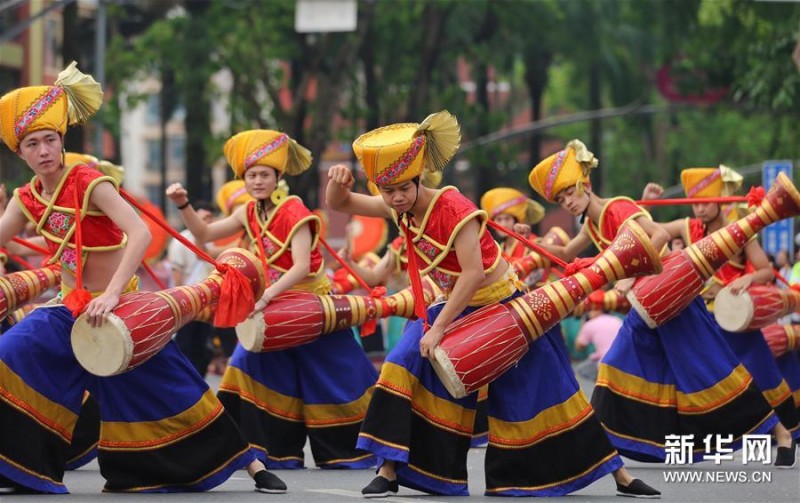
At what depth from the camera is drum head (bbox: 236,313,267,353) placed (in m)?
10.4

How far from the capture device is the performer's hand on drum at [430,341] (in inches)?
342

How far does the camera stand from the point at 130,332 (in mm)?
8461

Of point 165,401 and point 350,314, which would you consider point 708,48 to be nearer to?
point 350,314

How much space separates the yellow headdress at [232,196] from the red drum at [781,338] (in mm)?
3802

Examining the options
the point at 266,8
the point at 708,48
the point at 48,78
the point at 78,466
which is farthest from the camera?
the point at 48,78

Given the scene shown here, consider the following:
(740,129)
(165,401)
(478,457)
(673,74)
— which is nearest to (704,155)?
(740,129)

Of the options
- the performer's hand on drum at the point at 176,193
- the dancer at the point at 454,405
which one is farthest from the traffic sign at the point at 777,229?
the dancer at the point at 454,405

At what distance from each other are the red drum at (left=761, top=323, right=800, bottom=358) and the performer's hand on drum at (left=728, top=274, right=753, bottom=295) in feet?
3.01

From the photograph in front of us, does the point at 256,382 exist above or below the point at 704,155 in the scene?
above

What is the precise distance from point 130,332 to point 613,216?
3.16 metres

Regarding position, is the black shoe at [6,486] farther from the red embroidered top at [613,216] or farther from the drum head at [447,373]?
the red embroidered top at [613,216]

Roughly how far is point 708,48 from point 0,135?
70.1ft

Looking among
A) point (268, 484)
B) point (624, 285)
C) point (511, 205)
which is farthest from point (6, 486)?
point (511, 205)

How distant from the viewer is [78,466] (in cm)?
1016
